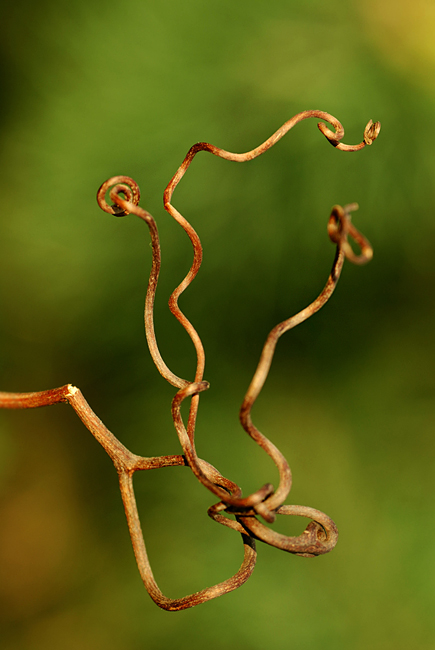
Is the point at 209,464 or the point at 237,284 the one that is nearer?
the point at 209,464

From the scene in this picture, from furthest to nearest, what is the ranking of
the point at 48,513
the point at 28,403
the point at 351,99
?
the point at 48,513 → the point at 351,99 → the point at 28,403

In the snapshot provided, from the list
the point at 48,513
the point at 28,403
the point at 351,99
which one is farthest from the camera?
the point at 48,513

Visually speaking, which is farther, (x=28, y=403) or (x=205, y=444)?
(x=205, y=444)

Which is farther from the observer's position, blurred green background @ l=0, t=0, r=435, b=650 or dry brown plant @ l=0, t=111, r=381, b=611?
blurred green background @ l=0, t=0, r=435, b=650

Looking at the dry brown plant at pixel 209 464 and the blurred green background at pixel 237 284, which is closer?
the dry brown plant at pixel 209 464

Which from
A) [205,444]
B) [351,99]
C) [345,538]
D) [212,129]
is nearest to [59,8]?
[212,129]

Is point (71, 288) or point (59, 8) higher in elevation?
point (59, 8)

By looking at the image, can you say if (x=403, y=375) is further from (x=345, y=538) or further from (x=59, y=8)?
(x=59, y=8)

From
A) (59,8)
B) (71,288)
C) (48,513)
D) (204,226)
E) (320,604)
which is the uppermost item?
(59,8)
